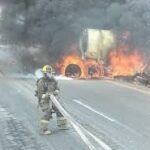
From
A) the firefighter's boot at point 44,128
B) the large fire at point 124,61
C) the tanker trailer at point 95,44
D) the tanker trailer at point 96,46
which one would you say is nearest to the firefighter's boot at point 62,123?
the firefighter's boot at point 44,128

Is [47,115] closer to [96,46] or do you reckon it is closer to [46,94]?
[46,94]

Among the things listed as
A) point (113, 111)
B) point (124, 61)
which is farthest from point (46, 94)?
point (124, 61)

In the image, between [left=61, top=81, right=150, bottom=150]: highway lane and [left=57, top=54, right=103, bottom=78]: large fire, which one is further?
[left=57, top=54, right=103, bottom=78]: large fire

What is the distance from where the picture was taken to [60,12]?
28984 millimetres

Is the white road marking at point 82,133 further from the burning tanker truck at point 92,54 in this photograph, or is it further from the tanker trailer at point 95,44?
the tanker trailer at point 95,44

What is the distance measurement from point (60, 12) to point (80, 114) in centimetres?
1547

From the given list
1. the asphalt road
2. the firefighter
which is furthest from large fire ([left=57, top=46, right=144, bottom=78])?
the firefighter

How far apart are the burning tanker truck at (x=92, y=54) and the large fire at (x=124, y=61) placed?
450 millimetres

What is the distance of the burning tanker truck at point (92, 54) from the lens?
26312mm

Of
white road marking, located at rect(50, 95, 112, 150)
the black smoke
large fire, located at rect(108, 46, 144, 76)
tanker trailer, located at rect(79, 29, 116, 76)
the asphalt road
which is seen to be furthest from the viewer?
the black smoke

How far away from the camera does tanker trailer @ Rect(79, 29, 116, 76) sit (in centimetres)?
2639

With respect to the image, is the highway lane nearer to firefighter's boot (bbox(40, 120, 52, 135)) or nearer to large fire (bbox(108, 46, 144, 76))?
firefighter's boot (bbox(40, 120, 52, 135))

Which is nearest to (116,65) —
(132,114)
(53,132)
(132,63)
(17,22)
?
(132,63)

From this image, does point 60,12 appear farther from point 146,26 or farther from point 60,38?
point 146,26
